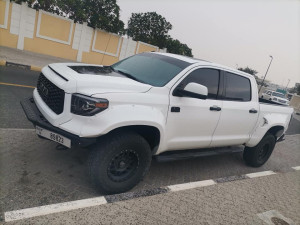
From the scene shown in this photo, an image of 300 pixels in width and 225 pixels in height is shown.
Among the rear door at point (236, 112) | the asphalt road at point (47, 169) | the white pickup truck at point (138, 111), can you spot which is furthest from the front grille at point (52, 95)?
the rear door at point (236, 112)

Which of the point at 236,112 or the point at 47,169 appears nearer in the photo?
the point at 47,169

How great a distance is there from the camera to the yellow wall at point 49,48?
16141 millimetres

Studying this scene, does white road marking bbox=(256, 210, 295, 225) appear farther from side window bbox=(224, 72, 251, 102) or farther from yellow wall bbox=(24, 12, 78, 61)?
yellow wall bbox=(24, 12, 78, 61)

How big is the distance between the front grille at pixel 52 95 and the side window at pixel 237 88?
2.62 meters

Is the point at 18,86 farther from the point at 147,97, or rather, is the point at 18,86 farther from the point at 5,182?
the point at 147,97

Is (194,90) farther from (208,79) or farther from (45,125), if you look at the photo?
(45,125)

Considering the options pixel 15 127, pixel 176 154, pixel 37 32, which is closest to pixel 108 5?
pixel 37 32

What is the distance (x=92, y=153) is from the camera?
3.08 m

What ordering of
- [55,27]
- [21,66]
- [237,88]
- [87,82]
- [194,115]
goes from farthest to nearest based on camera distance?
[55,27] < [21,66] < [237,88] < [194,115] < [87,82]

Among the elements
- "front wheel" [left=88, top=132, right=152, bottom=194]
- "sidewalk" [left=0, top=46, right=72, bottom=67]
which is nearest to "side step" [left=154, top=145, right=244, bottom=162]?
"front wheel" [left=88, top=132, right=152, bottom=194]

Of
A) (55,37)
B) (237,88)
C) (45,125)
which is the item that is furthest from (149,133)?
(55,37)

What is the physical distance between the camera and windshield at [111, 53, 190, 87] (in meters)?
3.79

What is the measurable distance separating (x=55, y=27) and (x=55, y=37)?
62cm

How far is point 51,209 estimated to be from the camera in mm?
2818
